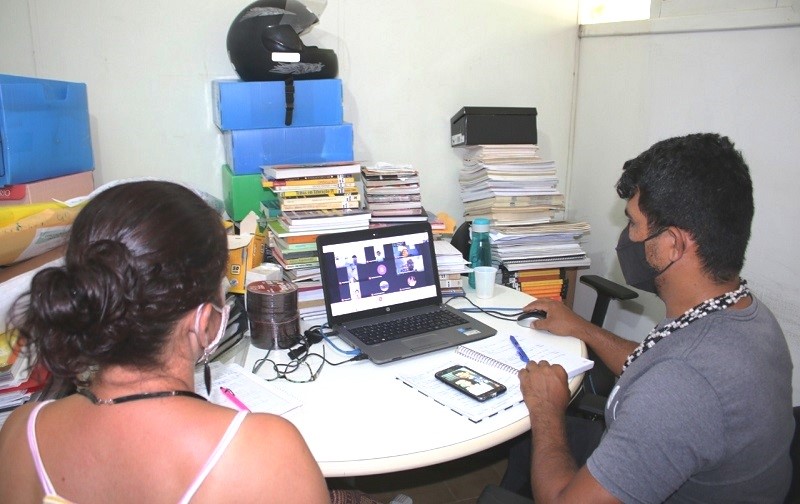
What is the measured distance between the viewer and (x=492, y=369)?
4.51ft

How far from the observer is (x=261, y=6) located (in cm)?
199

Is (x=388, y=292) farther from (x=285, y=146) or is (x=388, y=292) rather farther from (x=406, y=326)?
(x=285, y=146)

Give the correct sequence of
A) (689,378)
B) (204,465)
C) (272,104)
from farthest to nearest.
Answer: (272,104) → (689,378) → (204,465)

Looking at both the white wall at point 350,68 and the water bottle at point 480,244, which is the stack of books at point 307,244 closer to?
the water bottle at point 480,244

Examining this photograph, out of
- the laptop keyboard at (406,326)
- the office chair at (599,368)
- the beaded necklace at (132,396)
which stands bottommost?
the office chair at (599,368)

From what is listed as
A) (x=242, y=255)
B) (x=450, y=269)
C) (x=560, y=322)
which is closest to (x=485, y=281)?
(x=450, y=269)

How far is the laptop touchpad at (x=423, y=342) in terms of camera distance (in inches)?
58.3

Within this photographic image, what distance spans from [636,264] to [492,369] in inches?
17.0

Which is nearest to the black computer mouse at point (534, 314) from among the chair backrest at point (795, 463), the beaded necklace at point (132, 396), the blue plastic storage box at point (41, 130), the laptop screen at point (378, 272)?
the laptop screen at point (378, 272)

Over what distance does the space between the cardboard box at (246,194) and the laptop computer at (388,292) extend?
22.9 inches

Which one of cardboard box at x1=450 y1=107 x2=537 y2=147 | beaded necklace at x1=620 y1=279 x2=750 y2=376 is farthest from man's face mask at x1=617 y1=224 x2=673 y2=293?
cardboard box at x1=450 y1=107 x2=537 y2=147

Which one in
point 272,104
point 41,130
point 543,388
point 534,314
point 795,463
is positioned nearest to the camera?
point 795,463

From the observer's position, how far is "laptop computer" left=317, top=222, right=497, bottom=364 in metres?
1.53

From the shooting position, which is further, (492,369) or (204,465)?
(492,369)
